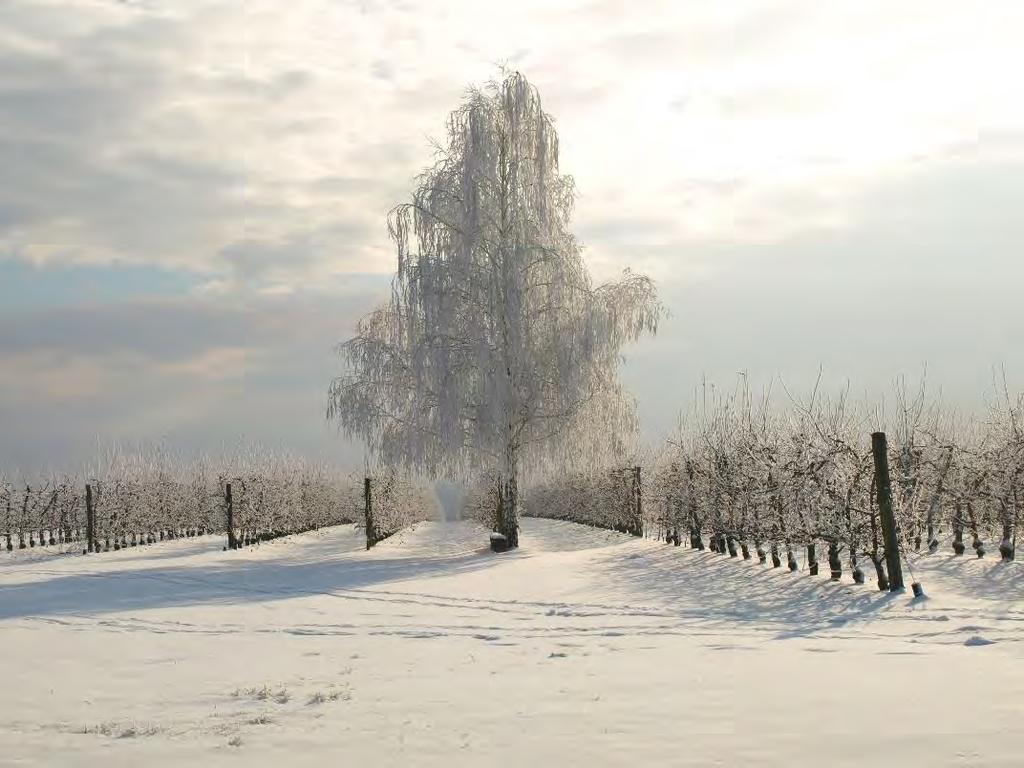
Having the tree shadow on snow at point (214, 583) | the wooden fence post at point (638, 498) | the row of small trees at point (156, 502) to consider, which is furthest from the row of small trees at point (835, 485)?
the row of small trees at point (156, 502)

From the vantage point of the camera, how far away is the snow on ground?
5461mm

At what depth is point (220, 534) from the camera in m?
41.6

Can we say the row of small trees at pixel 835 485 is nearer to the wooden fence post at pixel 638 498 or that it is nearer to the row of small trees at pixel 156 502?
the wooden fence post at pixel 638 498

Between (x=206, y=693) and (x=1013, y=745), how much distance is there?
613 cm

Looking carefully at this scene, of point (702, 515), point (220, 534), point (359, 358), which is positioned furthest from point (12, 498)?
point (702, 515)

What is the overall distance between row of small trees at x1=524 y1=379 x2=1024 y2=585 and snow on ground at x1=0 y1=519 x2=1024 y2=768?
1.15 metres

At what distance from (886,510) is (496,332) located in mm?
10869

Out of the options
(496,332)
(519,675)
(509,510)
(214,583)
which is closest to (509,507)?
(509,510)

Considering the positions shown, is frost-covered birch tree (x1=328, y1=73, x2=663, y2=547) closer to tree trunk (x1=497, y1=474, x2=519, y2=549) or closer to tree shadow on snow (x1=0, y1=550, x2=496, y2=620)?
tree trunk (x1=497, y1=474, x2=519, y2=549)

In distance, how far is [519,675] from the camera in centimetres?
759

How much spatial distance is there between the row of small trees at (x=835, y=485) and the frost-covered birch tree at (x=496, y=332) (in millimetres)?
3038

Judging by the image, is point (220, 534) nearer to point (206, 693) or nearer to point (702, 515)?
point (702, 515)

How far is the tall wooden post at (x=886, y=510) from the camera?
12406 mm

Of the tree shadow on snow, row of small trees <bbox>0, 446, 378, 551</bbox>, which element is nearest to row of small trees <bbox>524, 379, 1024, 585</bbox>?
Result: the tree shadow on snow
